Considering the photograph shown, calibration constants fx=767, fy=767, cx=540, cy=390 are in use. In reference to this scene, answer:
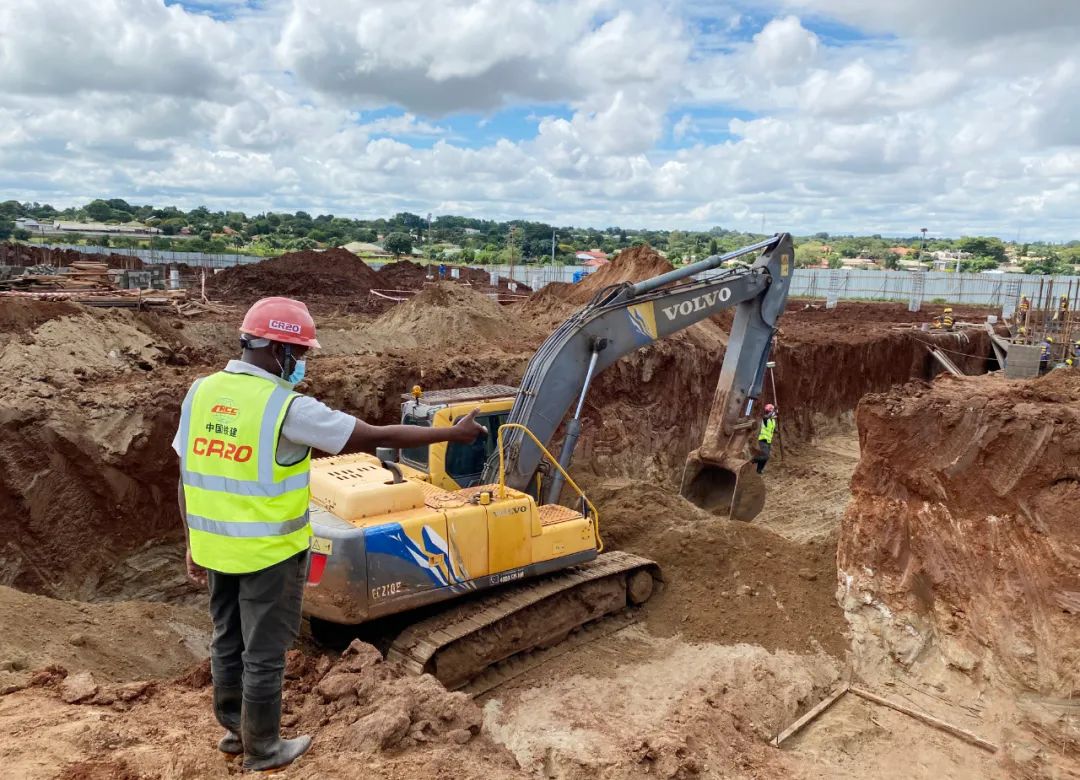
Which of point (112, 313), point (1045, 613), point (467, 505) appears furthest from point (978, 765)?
point (112, 313)

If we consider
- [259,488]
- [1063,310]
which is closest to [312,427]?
[259,488]

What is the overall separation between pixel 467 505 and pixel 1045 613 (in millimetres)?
4726

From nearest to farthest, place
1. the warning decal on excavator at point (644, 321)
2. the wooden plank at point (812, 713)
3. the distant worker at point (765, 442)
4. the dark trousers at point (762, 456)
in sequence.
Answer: the wooden plank at point (812, 713) < the warning decal on excavator at point (644, 321) < the dark trousers at point (762, 456) < the distant worker at point (765, 442)

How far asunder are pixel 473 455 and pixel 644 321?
8.17 ft

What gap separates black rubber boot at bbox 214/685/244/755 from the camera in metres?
3.40

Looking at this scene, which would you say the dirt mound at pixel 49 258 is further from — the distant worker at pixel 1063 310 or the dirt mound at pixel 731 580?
the distant worker at pixel 1063 310

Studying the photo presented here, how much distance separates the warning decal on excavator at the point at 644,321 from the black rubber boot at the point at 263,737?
5.77 metres

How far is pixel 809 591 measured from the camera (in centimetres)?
790

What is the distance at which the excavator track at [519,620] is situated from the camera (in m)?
6.16

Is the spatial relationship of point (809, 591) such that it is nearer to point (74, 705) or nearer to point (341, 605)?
point (341, 605)

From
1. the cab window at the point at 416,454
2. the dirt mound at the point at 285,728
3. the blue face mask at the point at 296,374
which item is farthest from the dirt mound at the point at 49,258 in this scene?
the blue face mask at the point at 296,374

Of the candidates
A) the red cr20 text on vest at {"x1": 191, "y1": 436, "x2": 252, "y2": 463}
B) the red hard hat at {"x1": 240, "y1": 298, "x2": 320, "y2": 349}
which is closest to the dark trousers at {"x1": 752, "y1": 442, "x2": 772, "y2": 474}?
the red hard hat at {"x1": 240, "y1": 298, "x2": 320, "y2": 349}

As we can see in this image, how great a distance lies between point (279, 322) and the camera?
318 cm

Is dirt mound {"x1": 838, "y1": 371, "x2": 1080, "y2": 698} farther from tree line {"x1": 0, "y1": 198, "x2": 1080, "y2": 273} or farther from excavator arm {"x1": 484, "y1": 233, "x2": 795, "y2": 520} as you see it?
tree line {"x1": 0, "y1": 198, "x2": 1080, "y2": 273}
